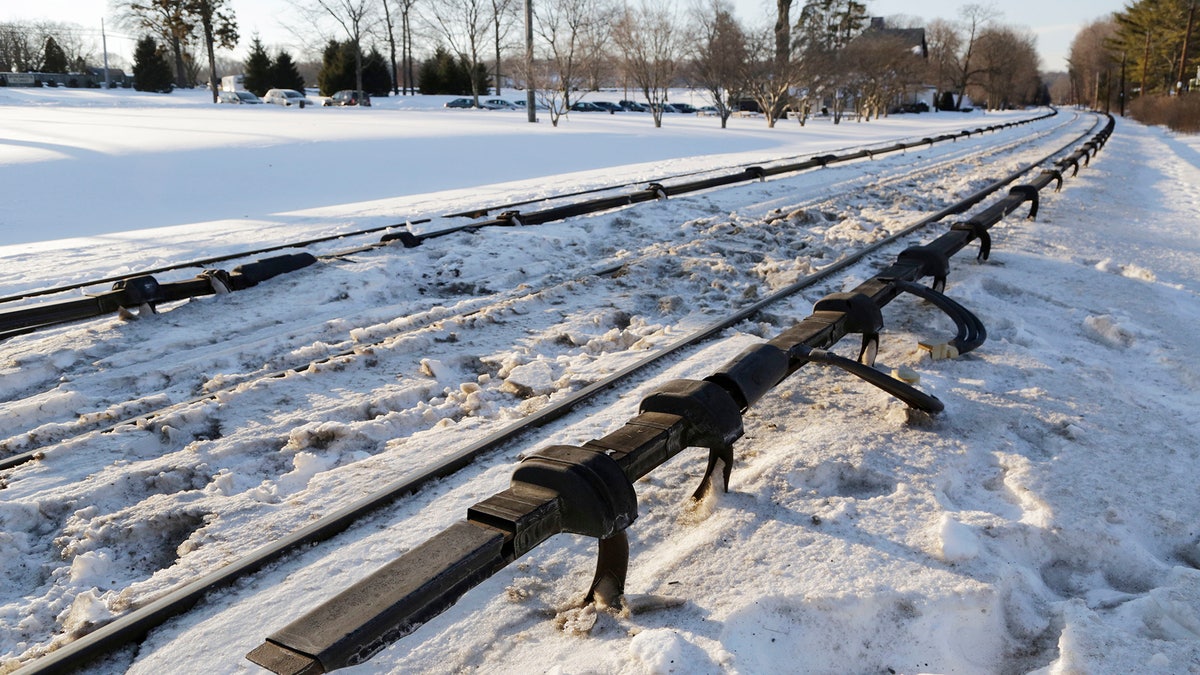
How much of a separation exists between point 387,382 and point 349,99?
53.0 m

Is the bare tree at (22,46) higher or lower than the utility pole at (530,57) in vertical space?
higher

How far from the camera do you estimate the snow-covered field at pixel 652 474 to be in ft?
7.43

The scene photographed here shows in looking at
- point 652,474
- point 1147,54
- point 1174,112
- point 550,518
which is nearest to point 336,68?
point 1174,112

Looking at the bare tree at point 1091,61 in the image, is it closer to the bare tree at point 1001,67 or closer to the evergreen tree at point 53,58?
the bare tree at point 1001,67

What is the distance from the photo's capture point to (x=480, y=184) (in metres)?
14.2

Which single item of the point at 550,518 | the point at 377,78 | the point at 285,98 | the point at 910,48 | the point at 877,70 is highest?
the point at 910,48

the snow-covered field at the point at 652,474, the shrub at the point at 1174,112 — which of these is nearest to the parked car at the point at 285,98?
the snow-covered field at the point at 652,474

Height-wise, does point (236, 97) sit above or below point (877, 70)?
below

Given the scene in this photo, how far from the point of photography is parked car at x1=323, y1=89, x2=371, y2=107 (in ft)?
171

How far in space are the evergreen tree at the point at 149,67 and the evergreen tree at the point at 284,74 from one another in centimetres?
750

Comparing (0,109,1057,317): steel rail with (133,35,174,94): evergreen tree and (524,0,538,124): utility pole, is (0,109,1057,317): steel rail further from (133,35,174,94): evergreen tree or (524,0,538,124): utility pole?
(133,35,174,94): evergreen tree

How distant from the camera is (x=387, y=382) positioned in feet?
14.3

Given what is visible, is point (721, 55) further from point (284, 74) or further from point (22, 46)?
point (22, 46)

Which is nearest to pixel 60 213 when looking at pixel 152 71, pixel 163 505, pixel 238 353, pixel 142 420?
pixel 238 353
